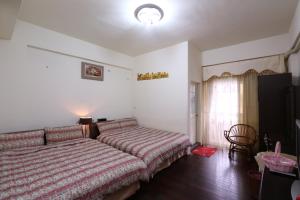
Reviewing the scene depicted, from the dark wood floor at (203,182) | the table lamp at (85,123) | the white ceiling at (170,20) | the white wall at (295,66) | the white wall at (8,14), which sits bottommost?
the dark wood floor at (203,182)

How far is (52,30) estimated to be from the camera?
116 inches

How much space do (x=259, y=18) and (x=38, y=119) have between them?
14.7 ft

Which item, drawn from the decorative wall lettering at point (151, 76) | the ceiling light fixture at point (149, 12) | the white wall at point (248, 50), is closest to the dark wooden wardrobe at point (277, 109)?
the white wall at point (248, 50)

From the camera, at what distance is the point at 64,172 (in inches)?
64.2

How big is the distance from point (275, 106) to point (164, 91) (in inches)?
90.7

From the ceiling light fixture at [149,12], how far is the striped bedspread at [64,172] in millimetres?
2192

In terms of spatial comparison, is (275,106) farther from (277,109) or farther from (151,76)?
(151,76)

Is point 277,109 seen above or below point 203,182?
above

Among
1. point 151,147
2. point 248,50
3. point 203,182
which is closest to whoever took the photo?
point 203,182

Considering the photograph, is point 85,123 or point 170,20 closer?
point 170,20

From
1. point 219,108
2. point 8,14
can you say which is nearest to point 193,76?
point 219,108

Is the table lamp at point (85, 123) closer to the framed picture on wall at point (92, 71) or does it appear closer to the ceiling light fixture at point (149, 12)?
the framed picture on wall at point (92, 71)

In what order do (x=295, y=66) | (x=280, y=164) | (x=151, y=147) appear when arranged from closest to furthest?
1. (x=280, y=164)
2. (x=151, y=147)
3. (x=295, y=66)

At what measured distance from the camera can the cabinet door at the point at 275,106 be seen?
244 centimetres
